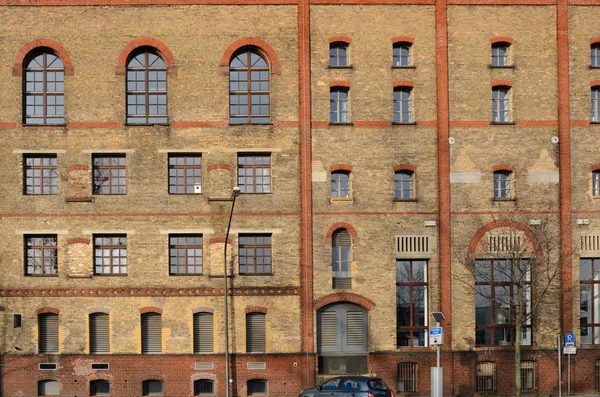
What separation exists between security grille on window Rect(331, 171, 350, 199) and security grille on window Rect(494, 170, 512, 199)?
6705 mm

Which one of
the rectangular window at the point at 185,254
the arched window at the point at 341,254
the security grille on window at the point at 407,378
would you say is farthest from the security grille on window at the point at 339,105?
the security grille on window at the point at 407,378

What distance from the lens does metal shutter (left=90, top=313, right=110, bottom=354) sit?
3528cm

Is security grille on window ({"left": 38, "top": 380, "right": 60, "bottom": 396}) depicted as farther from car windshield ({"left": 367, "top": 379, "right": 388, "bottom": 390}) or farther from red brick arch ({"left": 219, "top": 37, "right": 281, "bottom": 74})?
red brick arch ({"left": 219, "top": 37, "right": 281, "bottom": 74})

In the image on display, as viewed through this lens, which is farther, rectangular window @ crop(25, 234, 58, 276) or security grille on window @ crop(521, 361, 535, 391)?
security grille on window @ crop(521, 361, 535, 391)

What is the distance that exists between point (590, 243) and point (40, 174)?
974 inches

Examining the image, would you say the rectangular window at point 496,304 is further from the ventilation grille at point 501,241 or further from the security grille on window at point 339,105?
the security grille on window at point 339,105

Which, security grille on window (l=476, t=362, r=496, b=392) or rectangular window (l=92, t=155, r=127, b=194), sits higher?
rectangular window (l=92, t=155, r=127, b=194)

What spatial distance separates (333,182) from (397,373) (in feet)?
29.2

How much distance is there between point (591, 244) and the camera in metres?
36.1

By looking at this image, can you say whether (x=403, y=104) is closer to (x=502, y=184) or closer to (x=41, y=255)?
(x=502, y=184)

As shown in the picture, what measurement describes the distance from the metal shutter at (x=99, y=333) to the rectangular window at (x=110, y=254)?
197 centimetres

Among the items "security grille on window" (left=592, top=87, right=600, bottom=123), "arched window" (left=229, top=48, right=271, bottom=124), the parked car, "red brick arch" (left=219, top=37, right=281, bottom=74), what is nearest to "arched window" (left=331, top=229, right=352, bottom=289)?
"arched window" (left=229, top=48, right=271, bottom=124)

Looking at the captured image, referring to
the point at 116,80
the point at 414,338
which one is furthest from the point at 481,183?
the point at 116,80

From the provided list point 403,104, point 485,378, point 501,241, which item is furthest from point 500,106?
point 485,378
